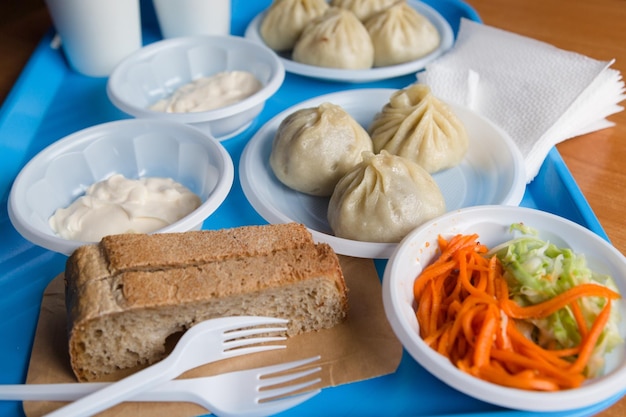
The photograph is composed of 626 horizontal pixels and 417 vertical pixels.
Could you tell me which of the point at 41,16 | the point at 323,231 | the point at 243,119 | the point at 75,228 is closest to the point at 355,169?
the point at 323,231

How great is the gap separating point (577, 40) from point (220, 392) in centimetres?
210

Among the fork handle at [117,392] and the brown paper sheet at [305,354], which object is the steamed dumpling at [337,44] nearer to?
the brown paper sheet at [305,354]

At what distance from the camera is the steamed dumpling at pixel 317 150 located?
1537mm

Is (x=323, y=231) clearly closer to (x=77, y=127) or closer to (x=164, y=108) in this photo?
(x=164, y=108)

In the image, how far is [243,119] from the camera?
1.80m

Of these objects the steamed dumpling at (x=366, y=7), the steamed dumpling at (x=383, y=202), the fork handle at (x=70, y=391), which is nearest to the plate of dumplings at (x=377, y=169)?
the steamed dumpling at (x=383, y=202)

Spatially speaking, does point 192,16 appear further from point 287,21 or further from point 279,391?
point 279,391

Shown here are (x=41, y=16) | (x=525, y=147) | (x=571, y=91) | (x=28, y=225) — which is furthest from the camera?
(x=41, y=16)

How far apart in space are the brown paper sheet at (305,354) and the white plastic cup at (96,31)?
3.64 ft

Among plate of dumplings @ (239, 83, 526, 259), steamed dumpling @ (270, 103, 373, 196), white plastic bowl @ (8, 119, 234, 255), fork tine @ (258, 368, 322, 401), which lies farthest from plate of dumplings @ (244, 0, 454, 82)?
fork tine @ (258, 368, 322, 401)

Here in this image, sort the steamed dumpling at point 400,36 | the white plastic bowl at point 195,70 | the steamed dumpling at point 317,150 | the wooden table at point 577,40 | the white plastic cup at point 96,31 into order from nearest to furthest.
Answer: the steamed dumpling at point 317,150, the wooden table at point 577,40, the white plastic bowl at point 195,70, the white plastic cup at point 96,31, the steamed dumpling at point 400,36

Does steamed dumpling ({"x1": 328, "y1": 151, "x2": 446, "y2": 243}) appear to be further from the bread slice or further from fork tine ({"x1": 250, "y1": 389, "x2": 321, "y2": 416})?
fork tine ({"x1": 250, "y1": 389, "x2": 321, "y2": 416})

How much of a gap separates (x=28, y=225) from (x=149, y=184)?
1.09 ft

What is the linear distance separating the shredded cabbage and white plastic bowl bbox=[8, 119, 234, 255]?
0.70 m
